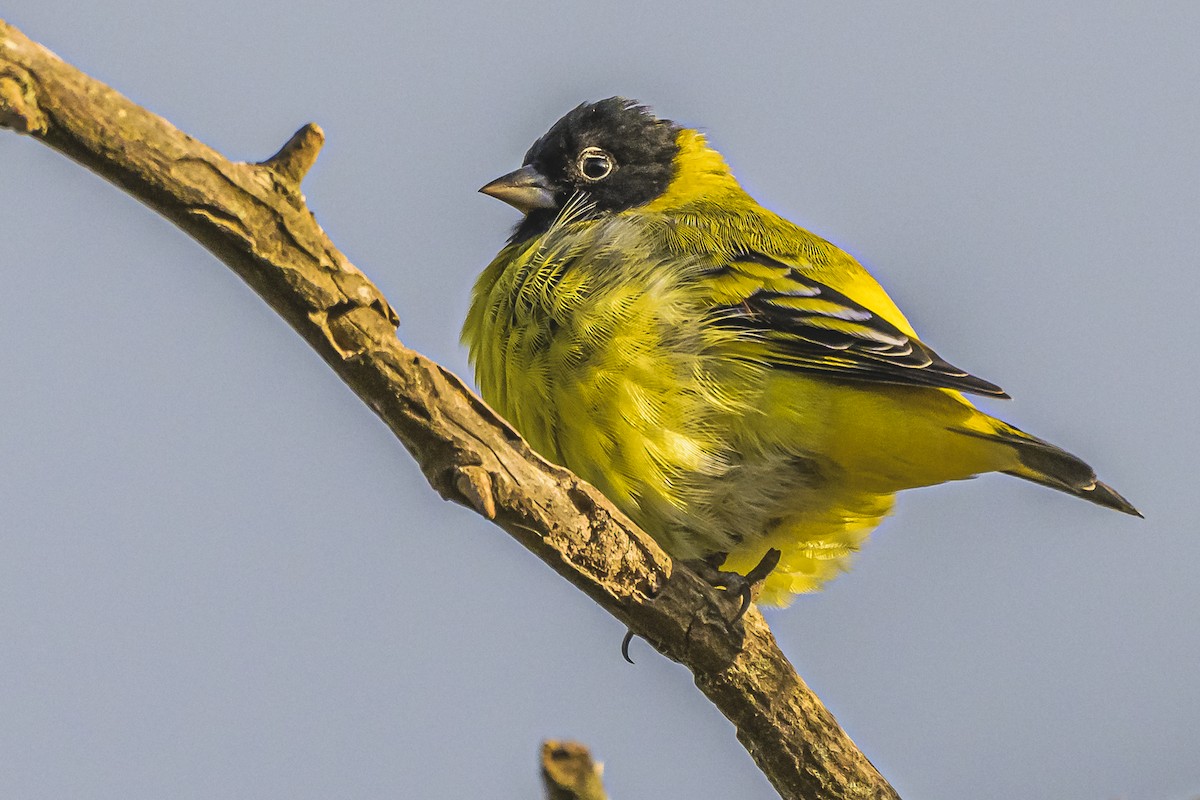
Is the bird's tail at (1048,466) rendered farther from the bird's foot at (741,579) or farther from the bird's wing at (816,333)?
the bird's foot at (741,579)

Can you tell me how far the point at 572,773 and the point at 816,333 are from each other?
2.21 metres

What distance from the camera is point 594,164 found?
6199 mm

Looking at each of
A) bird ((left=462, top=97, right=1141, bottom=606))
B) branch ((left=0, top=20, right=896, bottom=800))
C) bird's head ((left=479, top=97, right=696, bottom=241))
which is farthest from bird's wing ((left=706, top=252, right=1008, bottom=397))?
bird's head ((left=479, top=97, right=696, bottom=241))

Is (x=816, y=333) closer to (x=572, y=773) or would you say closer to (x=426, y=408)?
(x=426, y=408)

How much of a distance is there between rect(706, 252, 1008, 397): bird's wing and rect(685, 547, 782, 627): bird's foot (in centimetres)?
80

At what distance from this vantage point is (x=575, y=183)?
A: 6137 millimetres

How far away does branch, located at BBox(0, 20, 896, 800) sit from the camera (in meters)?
2.80

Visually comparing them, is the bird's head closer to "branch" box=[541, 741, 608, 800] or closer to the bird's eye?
the bird's eye

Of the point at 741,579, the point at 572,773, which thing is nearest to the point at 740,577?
the point at 741,579

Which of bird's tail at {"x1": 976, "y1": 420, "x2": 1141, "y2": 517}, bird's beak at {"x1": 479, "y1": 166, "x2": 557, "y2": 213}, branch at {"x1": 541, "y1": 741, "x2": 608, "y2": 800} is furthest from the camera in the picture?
bird's beak at {"x1": 479, "y1": 166, "x2": 557, "y2": 213}

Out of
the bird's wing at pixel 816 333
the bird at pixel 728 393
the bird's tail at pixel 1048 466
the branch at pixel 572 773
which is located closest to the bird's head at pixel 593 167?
the bird at pixel 728 393

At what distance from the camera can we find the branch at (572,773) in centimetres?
296

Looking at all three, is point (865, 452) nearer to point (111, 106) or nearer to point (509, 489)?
point (509, 489)

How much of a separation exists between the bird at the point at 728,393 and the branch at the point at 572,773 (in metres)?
1.58
